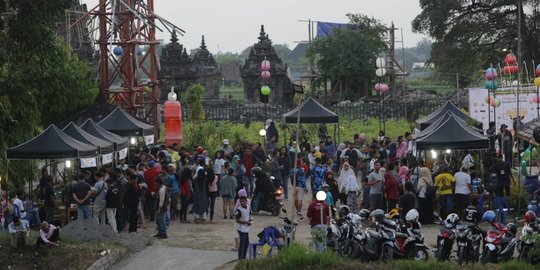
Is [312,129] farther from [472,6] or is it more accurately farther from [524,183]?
[472,6]

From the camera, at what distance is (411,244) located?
16844mm

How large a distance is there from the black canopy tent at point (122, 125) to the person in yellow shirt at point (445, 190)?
32.5 ft

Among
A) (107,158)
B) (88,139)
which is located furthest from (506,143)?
(88,139)

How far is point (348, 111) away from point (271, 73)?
479 inches

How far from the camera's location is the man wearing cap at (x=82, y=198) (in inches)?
824

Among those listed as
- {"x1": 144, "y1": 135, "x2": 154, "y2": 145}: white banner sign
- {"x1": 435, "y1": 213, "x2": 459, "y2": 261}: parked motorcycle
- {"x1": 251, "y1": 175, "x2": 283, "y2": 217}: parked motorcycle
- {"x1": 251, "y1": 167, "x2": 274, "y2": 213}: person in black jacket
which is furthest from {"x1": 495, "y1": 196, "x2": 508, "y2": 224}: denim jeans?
{"x1": 144, "y1": 135, "x2": 154, "y2": 145}: white banner sign

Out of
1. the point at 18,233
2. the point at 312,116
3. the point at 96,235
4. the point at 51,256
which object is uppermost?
the point at 312,116

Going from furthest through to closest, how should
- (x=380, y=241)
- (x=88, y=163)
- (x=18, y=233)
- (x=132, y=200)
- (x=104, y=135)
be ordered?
(x=104, y=135) → (x=88, y=163) → (x=132, y=200) → (x=18, y=233) → (x=380, y=241)

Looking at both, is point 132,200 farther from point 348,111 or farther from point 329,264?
point 348,111

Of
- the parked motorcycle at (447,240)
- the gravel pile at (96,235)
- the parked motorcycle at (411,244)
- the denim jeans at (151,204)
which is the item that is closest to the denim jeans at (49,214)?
the gravel pile at (96,235)

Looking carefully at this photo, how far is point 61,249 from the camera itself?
1875 centimetres

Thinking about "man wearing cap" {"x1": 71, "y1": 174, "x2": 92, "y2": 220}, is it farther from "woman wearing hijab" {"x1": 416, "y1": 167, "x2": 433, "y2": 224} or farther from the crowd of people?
"woman wearing hijab" {"x1": 416, "y1": 167, "x2": 433, "y2": 224}

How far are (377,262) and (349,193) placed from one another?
248 inches

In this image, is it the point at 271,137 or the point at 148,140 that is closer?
the point at 148,140
